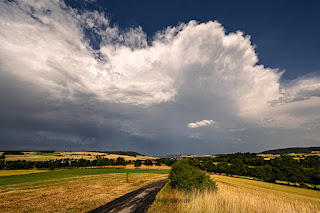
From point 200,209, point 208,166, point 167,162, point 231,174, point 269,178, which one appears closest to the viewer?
point 200,209

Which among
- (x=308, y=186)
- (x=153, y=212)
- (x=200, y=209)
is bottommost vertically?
(x=308, y=186)

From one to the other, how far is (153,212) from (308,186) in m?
99.6

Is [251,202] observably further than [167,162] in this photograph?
No

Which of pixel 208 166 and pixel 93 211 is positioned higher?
pixel 93 211

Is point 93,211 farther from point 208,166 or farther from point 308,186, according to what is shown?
point 208,166

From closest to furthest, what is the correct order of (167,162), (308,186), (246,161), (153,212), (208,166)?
(153,212) < (308,186) < (208,166) < (246,161) < (167,162)

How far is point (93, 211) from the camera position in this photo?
19281 millimetres

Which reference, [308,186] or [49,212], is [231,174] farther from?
[49,212]

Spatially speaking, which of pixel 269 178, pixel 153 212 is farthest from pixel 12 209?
pixel 269 178

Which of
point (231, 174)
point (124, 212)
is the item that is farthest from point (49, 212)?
point (231, 174)

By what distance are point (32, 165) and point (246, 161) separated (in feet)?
657

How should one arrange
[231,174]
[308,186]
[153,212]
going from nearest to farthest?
[153,212]
[308,186]
[231,174]

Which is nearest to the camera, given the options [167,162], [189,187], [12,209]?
[12,209]

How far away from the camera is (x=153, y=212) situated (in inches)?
738
